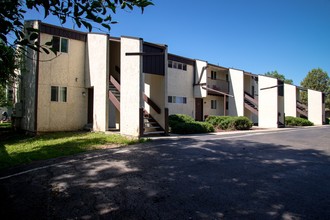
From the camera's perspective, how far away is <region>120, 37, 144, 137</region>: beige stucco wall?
11633 millimetres

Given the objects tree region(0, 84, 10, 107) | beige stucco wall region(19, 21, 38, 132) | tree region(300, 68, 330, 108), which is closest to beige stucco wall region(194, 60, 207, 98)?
beige stucco wall region(19, 21, 38, 132)

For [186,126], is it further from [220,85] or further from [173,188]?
[220,85]

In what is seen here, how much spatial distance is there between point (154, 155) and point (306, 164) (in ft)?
15.7

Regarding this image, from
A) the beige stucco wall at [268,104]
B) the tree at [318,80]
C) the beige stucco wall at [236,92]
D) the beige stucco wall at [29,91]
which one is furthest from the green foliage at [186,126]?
the tree at [318,80]

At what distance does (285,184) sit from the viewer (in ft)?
16.5

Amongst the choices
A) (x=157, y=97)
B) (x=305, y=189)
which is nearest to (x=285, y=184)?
(x=305, y=189)

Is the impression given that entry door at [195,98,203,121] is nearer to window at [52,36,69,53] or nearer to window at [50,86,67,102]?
window at [50,86,67,102]

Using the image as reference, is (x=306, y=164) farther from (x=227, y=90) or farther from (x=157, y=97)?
(x=227, y=90)

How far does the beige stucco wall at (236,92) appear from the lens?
81.1ft

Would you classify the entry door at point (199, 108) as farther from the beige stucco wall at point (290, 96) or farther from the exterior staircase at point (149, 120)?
the beige stucco wall at point (290, 96)

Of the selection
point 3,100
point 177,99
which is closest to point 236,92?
point 177,99

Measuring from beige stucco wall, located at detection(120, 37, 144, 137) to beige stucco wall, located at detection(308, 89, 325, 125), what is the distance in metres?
28.3

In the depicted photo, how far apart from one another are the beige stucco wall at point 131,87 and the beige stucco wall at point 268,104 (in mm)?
15740

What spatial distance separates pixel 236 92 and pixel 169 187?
72.8 ft
